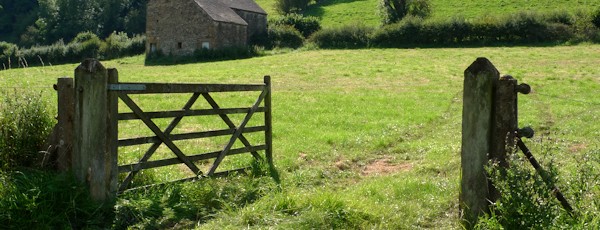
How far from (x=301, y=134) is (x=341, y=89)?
11026 millimetres

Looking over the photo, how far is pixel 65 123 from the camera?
260 inches

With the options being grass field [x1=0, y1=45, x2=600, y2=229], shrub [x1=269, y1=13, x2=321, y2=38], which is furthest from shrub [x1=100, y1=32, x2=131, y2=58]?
grass field [x1=0, y1=45, x2=600, y2=229]

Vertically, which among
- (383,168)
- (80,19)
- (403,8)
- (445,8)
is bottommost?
(383,168)

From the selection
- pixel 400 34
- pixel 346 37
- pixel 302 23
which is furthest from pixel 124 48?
pixel 400 34

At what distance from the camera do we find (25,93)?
722 centimetres

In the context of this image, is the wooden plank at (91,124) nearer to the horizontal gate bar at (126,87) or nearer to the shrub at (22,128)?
the horizontal gate bar at (126,87)

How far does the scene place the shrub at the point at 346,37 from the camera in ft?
161

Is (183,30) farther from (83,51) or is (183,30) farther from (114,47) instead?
(83,51)

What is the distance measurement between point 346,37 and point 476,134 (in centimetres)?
4488

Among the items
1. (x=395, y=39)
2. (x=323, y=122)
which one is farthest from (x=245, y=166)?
(x=395, y=39)

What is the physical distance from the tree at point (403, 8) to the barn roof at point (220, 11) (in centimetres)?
1589

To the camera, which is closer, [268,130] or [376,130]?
[268,130]

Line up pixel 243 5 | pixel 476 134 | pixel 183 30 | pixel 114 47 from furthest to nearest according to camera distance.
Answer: pixel 243 5 < pixel 114 47 < pixel 183 30 < pixel 476 134

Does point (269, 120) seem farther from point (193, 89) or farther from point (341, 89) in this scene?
point (341, 89)
